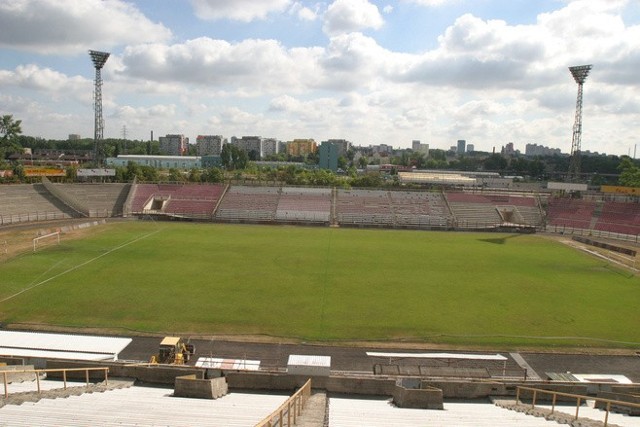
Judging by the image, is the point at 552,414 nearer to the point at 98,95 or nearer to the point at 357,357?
the point at 357,357

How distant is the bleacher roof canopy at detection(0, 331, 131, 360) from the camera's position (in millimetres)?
14671

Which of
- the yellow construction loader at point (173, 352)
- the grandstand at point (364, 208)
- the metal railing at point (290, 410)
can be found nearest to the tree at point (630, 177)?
the grandstand at point (364, 208)

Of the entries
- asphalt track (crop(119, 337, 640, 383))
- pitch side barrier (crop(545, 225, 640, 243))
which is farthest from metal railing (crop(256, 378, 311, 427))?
pitch side barrier (crop(545, 225, 640, 243))

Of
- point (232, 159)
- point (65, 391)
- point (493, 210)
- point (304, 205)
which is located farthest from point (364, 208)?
point (232, 159)

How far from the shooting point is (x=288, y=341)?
18.8 metres

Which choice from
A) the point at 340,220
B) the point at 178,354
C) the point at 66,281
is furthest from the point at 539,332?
Answer: the point at 340,220

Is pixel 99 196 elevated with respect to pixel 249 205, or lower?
elevated

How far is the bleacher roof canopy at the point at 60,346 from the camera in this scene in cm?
1467

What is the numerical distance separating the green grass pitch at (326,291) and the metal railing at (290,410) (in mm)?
7773

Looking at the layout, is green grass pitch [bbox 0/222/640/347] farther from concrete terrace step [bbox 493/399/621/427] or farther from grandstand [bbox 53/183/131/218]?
grandstand [bbox 53/183/131/218]

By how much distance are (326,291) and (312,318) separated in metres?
4.50

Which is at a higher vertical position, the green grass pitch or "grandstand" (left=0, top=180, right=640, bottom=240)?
"grandstand" (left=0, top=180, right=640, bottom=240)

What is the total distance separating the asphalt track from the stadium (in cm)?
9

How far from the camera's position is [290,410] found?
934 cm
